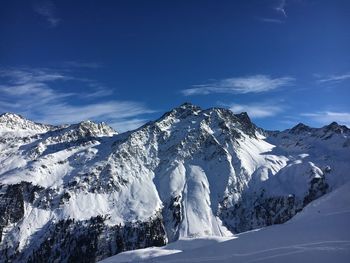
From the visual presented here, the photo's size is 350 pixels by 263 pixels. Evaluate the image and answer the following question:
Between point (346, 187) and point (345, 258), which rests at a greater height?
point (346, 187)

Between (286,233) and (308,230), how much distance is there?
2189 millimetres

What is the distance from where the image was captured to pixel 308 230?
38062 millimetres

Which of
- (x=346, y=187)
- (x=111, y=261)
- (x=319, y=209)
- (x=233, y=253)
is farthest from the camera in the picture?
(x=111, y=261)

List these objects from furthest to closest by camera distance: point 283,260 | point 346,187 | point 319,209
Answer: point 346,187 < point 319,209 < point 283,260

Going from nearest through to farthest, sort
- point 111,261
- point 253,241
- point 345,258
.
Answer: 1. point 345,258
2. point 253,241
3. point 111,261

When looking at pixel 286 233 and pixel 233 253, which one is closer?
pixel 233 253

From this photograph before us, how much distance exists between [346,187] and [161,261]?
95.5ft

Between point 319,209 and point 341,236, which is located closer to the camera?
point 341,236

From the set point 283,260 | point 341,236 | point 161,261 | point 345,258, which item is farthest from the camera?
point 161,261

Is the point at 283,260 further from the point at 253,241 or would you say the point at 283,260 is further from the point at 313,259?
the point at 253,241

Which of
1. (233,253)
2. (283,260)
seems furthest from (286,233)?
(283,260)

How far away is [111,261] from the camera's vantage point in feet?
208

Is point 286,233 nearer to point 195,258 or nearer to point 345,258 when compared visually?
point 195,258

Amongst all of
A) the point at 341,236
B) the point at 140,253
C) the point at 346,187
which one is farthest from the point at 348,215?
the point at 140,253
